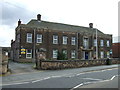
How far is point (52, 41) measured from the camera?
31.9 meters

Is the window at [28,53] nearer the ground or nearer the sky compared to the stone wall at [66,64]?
nearer the sky

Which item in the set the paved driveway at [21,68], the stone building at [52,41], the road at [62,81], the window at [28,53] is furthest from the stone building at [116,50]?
the road at [62,81]

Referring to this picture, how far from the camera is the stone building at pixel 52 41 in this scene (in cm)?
2909

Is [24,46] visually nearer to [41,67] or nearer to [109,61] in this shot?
[41,67]

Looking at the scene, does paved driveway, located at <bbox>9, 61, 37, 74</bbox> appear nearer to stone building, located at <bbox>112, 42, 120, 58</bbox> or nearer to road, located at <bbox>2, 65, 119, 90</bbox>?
road, located at <bbox>2, 65, 119, 90</bbox>

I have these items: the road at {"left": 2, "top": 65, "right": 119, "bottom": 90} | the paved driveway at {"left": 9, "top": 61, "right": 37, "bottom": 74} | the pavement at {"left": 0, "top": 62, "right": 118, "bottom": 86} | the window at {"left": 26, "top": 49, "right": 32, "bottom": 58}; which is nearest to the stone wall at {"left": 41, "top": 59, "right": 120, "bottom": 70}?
the pavement at {"left": 0, "top": 62, "right": 118, "bottom": 86}

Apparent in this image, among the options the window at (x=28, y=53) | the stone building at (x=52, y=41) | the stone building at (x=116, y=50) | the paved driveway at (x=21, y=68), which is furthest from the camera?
the stone building at (x=116, y=50)

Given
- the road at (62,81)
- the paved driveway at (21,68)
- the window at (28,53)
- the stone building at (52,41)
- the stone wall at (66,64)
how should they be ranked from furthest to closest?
the stone building at (52,41) → the window at (28,53) → the stone wall at (66,64) → the paved driveway at (21,68) → the road at (62,81)

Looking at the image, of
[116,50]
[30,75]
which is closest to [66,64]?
[30,75]

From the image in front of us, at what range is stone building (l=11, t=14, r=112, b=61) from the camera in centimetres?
2909

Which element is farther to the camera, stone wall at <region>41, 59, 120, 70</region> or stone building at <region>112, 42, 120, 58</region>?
stone building at <region>112, 42, 120, 58</region>

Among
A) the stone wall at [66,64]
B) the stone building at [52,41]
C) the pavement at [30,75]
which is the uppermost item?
the stone building at [52,41]

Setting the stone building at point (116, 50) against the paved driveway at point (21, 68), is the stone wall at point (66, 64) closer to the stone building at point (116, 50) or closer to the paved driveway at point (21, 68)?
the paved driveway at point (21, 68)

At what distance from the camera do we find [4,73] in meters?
14.9
